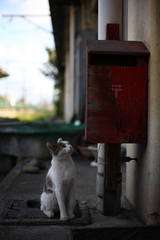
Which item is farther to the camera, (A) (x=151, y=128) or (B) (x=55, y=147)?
(B) (x=55, y=147)

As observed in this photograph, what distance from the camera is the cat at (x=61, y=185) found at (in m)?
3.50

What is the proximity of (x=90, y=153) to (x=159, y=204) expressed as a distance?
478cm

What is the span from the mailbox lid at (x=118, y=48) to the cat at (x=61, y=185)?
1.15m

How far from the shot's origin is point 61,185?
3.49 m

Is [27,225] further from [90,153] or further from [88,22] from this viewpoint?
[88,22]

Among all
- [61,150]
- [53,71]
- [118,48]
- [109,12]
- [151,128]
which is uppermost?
[53,71]

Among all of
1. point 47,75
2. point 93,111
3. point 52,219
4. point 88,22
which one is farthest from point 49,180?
point 47,75

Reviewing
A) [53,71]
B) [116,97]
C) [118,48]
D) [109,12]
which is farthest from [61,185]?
[53,71]

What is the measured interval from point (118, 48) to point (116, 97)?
0.55 m

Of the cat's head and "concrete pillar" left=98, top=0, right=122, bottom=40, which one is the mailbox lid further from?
the cat's head

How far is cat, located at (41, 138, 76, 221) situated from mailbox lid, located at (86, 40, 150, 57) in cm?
115

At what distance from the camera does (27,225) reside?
3.38 metres

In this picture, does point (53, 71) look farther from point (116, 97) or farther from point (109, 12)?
point (116, 97)

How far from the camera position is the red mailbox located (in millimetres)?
3314
